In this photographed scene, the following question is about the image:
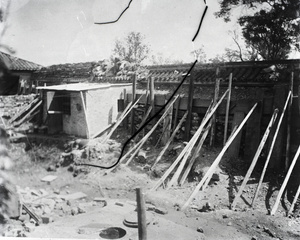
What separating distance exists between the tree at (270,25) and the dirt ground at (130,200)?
4497 mm

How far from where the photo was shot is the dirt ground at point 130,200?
15.1 feet

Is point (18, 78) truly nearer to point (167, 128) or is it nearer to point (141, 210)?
point (167, 128)

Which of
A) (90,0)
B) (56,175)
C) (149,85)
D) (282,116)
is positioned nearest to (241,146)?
(282,116)

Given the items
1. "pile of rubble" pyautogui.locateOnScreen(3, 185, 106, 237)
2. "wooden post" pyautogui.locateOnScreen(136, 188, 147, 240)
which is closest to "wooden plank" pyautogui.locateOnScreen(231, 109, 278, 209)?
"wooden post" pyautogui.locateOnScreen(136, 188, 147, 240)

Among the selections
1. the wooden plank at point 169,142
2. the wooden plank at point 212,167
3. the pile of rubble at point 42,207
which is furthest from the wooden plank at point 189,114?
the pile of rubble at point 42,207

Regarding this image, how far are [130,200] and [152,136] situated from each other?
2.93m

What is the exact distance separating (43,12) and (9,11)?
25.4 inches

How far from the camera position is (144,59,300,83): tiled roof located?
288 inches

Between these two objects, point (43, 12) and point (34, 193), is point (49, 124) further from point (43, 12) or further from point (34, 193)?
point (43, 12)

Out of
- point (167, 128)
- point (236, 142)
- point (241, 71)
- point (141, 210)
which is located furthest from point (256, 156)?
point (141, 210)

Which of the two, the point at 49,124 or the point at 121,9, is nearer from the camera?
the point at 121,9

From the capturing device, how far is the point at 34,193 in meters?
6.64

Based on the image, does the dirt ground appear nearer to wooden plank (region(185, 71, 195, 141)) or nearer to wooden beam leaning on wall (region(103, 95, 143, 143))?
wooden beam leaning on wall (region(103, 95, 143, 143))

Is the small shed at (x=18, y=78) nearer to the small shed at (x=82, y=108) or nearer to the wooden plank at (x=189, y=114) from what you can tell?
the small shed at (x=82, y=108)
